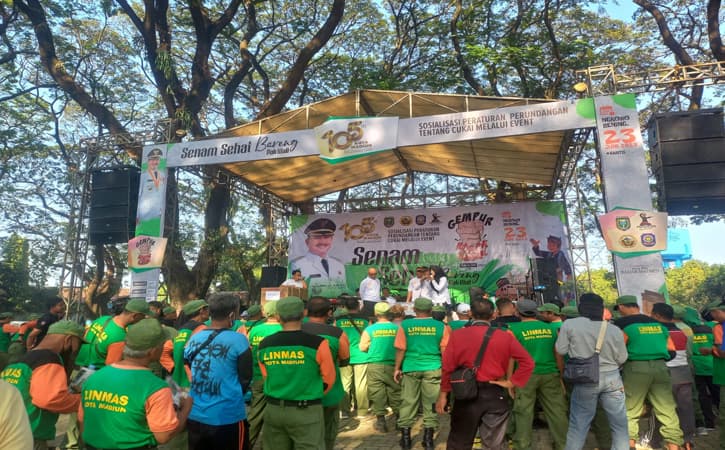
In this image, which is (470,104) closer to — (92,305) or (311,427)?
(311,427)

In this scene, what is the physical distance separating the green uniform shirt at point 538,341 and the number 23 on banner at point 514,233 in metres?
8.73

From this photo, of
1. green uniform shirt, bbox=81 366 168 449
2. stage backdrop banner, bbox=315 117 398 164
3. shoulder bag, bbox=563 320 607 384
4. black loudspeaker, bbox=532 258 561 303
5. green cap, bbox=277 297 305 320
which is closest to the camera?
green uniform shirt, bbox=81 366 168 449

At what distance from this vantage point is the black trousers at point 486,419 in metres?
3.35

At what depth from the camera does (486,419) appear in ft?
11.2

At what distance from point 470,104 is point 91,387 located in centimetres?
841

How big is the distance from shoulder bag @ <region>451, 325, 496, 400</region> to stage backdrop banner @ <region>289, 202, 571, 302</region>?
925cm

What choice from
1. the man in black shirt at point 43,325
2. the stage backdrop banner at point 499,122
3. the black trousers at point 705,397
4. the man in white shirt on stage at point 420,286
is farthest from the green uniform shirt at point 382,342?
the stage backdrop banner at point 499,122

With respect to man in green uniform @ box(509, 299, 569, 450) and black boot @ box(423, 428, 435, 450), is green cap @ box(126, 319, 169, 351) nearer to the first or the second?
man in green uniform @ box(509, 299, 569, 450)

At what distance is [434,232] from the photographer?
43.4 ft

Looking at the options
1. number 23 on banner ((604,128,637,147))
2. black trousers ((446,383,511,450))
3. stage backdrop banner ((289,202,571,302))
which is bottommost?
black trousers ((446,383,511,450))

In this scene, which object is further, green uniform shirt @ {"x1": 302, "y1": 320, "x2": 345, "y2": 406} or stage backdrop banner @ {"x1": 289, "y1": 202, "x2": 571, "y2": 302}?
stage backdrop banner @ {"x1": 289, "y1": 202, "x2": 571, "y2": 302}

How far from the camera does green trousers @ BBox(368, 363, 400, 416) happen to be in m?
5.39

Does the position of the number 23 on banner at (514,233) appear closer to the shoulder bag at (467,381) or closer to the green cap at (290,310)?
the shoulder bag at (467,381)

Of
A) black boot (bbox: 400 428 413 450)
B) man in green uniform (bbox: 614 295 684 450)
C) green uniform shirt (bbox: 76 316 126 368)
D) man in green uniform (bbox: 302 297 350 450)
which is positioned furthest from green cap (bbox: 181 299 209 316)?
man in green uniform (bbox: 614 295 684 450)
